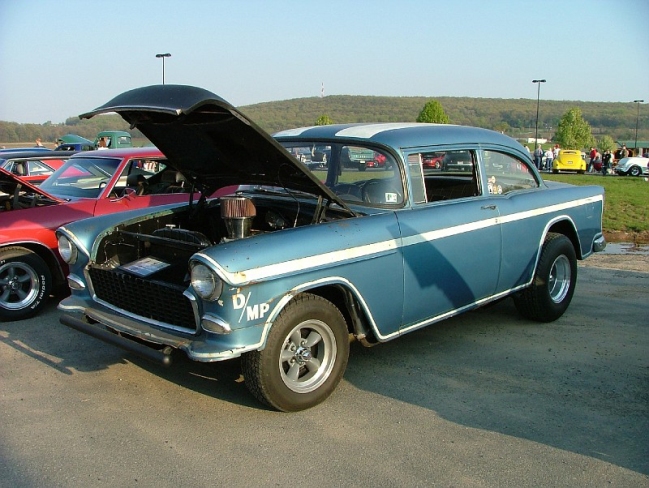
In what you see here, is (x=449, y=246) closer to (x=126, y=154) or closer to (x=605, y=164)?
(x=126, y=154)

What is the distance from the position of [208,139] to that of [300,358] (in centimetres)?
165

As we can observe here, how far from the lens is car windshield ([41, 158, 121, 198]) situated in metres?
7.03

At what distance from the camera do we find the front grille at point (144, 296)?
Result: 378cm

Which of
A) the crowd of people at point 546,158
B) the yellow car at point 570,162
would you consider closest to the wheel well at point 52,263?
the yellow car at point 570,162

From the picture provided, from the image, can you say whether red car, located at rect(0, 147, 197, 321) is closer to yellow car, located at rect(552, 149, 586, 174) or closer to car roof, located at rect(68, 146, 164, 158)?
car roof, located at rect(68, 146, 164, 158)

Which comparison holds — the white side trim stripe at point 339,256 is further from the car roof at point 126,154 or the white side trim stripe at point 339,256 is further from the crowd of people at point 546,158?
the crowd of people at point 546,158

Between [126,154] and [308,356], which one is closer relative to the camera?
[308,356]

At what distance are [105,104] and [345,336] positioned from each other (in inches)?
82.2

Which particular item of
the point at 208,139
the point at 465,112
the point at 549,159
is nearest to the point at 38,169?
the point at 208,139

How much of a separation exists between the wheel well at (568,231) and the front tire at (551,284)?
0.15 m

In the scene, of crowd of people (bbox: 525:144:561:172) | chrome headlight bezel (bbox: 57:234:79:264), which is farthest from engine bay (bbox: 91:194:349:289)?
crowd of people (bbox: 525:144:561:172)

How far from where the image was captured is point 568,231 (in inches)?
237

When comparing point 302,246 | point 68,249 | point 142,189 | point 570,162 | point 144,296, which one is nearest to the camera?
point 302,246

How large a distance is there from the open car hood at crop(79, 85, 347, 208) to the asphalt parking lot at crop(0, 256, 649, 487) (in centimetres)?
140
